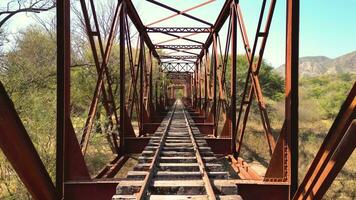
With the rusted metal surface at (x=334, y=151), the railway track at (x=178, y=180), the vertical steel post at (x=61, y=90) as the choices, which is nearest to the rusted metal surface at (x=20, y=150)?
the vertical steel post at (x=61, y=90)

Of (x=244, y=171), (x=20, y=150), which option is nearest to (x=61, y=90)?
(x=20, y=150)

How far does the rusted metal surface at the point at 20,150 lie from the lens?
2855mm

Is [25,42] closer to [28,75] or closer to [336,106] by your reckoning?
[28,75]

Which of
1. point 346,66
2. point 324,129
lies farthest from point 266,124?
point 346,66

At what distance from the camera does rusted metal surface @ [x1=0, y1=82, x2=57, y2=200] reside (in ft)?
9.37

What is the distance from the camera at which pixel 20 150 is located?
10.2ft

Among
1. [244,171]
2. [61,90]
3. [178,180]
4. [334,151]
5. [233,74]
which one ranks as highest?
[233,74]

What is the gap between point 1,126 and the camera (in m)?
2.80

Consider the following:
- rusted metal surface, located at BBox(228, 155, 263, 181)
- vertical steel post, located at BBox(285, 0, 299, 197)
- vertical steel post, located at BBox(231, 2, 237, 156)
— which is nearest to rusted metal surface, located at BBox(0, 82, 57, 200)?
vertical steel post, located at BBox(285, 0, 299, 197)

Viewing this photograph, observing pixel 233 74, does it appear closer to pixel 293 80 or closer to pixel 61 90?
pixel 293 80

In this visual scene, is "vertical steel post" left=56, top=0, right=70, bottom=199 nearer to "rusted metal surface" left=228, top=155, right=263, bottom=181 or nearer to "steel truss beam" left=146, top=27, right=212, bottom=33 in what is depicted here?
"rusted metal surface" left=228, top=155, right=263, bottom=181

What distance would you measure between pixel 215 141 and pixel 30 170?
6.18 meters

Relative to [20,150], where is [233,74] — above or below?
above

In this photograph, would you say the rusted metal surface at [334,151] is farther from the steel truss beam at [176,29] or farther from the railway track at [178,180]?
the steel truss beam at [176,29]
